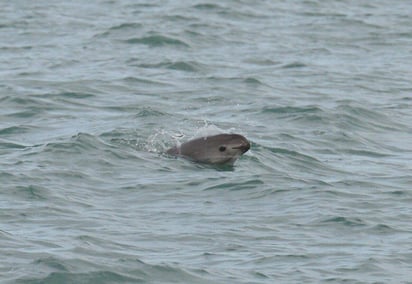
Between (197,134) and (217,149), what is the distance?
56 cm

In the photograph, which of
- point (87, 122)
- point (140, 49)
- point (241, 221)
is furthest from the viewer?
point (140, 49)

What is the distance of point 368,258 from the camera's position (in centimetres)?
1183

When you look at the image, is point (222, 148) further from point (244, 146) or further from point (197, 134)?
point (197, 134)

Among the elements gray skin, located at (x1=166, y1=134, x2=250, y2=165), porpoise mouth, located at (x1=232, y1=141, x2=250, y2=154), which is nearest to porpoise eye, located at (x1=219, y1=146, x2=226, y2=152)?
gray skin, located at (x1=166, y1=134, x2=250, y2=165)

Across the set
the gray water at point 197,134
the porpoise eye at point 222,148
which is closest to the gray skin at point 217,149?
the porpoise eye at point 222,148

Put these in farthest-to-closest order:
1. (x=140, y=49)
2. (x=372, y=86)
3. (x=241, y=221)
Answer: (x=140, y=49)
(x=372, y=86)
(x=241, y=221)

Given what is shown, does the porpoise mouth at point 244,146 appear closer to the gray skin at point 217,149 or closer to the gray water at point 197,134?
the gray skin at point 217,149

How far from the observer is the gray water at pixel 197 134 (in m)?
11.8

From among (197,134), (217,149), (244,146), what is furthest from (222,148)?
(197,134)

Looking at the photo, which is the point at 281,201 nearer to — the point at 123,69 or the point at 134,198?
the point at 134,198

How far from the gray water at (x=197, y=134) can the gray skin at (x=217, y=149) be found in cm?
22

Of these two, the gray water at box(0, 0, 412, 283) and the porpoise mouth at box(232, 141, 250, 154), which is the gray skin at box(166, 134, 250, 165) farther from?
the gray water at box(0, 0, 412, 283)

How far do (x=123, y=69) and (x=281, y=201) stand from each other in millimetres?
9692

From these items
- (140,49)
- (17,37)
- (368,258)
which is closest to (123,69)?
(140,49)
